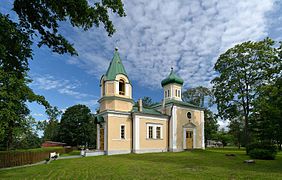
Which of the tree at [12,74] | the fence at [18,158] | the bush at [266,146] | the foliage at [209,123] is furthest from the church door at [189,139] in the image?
the tree at [12,74]

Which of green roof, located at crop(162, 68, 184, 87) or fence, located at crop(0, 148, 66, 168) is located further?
green roof, located at crop(162, 68, 184, 87)

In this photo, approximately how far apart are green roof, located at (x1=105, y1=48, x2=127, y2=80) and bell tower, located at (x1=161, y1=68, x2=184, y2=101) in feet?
27.8

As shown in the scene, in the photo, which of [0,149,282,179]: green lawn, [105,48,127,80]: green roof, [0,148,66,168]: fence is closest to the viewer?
[0,149,282,179]: green lawn

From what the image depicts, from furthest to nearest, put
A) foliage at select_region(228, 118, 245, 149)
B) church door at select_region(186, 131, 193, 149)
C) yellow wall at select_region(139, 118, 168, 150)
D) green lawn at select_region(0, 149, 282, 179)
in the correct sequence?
foliage at select_region(228, 118, 245, 149) < church door at select_region(186, 131, 193, 149) < yellow wall at select_region(139, 118, 168, 150) < green lawn at select_region(0, 149, 282, 179)

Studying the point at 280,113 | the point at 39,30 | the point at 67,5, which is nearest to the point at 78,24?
the point at 67,5

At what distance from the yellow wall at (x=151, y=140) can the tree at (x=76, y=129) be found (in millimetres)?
19484

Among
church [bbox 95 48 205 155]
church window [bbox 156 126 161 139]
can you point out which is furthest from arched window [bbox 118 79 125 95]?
church window [bbox 156 126 161 139]

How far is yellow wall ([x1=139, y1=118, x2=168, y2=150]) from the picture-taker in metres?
23.8

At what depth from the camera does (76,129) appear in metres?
40.4

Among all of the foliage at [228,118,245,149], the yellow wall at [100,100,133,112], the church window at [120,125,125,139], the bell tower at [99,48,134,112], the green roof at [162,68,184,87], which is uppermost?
the green roof at [162,68,184,87]

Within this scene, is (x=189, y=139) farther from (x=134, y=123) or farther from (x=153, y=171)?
(x=153, y=171)

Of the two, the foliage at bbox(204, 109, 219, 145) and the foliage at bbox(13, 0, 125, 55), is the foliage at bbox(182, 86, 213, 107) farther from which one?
the foliage at bbox(13, 0, 125, 55)

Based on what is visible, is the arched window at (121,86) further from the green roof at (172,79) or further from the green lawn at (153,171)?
the green lawn at (153,171)

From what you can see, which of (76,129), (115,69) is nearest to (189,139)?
(115,69)
